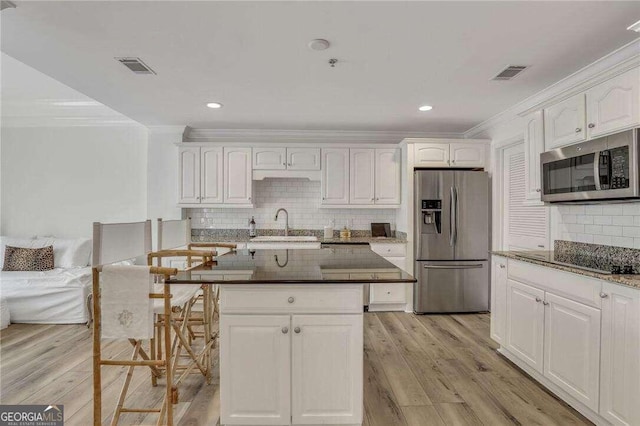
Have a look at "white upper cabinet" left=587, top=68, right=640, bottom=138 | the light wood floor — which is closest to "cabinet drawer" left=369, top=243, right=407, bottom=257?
the light wood floor

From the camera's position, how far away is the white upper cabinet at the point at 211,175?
4.55 m

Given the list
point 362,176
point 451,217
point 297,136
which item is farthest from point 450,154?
point 297,136

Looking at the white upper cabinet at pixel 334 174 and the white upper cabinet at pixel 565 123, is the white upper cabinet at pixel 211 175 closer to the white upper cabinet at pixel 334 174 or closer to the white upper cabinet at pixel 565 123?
the white upper cabinet at pixel 334 174

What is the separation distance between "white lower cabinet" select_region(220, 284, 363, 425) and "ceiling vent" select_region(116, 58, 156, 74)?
6.44ft

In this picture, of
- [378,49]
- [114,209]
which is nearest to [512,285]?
[378,49]

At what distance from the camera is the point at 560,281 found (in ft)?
7.15

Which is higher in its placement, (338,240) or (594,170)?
(594,170)

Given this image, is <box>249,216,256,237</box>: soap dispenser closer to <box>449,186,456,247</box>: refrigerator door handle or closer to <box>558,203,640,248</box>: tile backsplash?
<box>449,186,456,247</box>: refrigerator door handle

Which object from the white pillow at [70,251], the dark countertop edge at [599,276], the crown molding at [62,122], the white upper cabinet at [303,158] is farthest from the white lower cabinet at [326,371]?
the crown molding at [62,122]

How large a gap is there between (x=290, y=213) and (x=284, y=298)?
3.22 metres

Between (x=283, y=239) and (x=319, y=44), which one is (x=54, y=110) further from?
(x=319, y=44)

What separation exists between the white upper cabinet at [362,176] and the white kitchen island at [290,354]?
2898 mm

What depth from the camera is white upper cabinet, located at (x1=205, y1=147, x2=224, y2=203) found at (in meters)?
4.55

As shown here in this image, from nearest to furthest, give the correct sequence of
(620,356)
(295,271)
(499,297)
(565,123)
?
(620,356) → (295,271) → (565,123) → (499,297)
